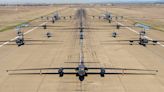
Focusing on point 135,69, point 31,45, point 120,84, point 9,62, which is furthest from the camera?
point 31,45

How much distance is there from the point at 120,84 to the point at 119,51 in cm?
2140

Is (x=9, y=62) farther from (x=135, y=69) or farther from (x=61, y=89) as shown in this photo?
(x=135, y=69)

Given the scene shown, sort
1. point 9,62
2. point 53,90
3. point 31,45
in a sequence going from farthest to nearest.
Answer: point 31,45 → point 9,62 → point 53,90

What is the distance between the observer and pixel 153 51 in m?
54.6

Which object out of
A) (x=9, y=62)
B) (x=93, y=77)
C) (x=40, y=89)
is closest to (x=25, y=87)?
(x=40, y=89)

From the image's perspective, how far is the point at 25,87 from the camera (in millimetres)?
31953

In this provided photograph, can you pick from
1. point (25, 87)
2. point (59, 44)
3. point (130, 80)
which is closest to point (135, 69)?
point (130, 80)

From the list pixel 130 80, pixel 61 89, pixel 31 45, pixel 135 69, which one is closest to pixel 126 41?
pixel 31 45

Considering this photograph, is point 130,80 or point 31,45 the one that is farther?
point 31,45

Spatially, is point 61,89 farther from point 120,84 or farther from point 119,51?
point 119,51

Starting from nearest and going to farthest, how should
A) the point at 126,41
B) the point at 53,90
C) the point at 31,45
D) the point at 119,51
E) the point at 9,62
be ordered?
the point at 53,90
the point at 9,62
the point at 119,51
the point at 31,45
the point at 126,41

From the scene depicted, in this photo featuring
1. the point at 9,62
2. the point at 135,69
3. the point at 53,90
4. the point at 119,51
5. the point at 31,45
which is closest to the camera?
the point at 53,90

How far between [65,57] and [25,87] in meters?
16.6

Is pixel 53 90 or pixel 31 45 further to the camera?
pixel 31 45
